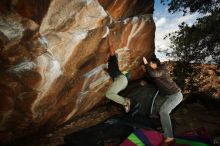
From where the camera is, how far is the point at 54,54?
286 inches

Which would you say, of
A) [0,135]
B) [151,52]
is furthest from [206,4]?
[0,135]

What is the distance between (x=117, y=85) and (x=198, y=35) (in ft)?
15.3

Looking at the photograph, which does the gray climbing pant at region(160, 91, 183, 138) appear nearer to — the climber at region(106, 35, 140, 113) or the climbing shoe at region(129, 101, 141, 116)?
the climber at region(106, 35, 140, 113)

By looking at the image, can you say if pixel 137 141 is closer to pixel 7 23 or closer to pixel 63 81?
pixel 63 81

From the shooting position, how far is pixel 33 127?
26.6 ft

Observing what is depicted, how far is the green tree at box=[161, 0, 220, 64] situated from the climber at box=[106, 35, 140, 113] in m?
3.32

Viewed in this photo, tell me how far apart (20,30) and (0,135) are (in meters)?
3.38

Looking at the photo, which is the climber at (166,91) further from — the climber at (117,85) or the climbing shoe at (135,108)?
the climbing shoe at (135,108)

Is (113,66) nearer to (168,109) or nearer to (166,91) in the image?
(166,91)

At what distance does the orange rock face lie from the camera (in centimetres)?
656

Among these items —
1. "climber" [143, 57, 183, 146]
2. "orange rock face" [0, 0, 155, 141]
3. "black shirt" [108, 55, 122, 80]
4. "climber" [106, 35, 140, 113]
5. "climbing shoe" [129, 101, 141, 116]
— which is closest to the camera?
"climber" [143, 57, 183, 146]

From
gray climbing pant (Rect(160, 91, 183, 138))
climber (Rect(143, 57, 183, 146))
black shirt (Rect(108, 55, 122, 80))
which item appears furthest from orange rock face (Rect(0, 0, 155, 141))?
gray climbing pant (Rect(160, 91, 183, 138))

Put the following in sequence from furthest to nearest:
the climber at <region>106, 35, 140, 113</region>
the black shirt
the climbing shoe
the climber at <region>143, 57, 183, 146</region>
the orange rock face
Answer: the climbing shoe
the black shirt
the climber at <region>106, 35, 140, 113</region>
the orange rock face
the climber at <region>143, 57, 183, 146</region>

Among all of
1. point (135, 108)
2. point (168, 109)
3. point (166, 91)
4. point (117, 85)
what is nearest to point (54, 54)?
point (117, 85)
